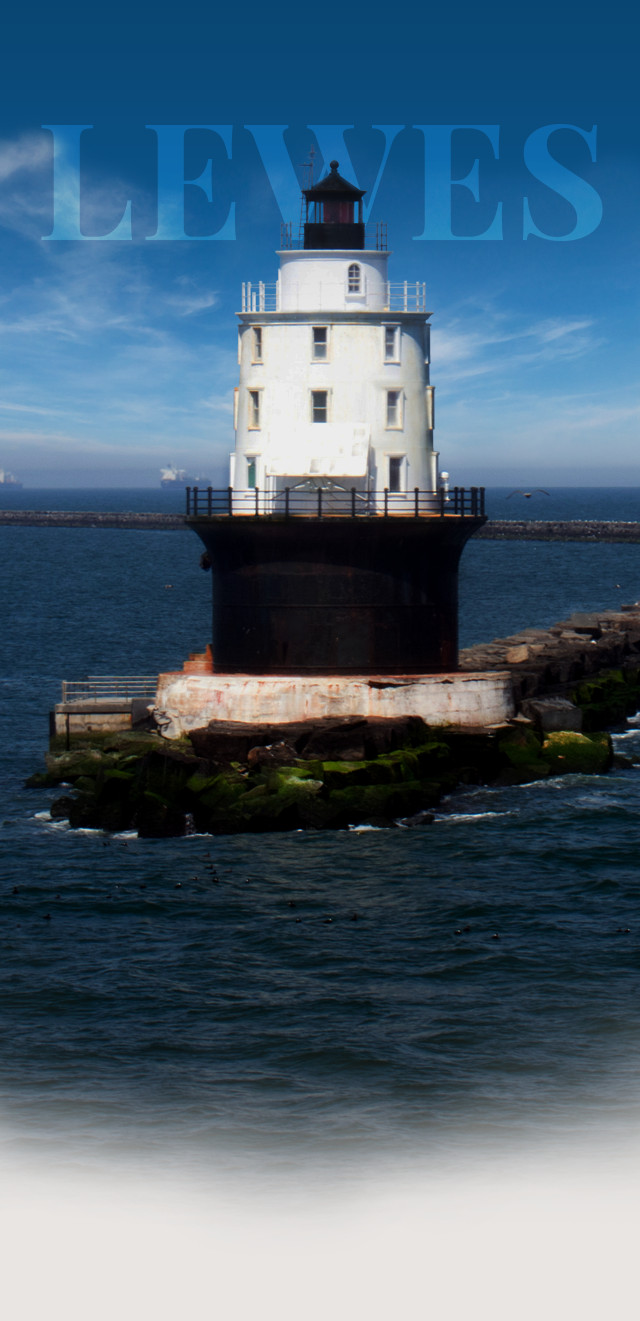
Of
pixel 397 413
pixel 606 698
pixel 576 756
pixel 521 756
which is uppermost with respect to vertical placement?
pixel 397 413

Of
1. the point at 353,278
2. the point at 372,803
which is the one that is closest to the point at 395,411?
the point at 353,278

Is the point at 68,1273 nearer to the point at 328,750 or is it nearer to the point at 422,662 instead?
the point at 328,750

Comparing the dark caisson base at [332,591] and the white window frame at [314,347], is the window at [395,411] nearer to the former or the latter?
the white window frame at [314,347]

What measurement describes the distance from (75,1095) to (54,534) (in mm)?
179986

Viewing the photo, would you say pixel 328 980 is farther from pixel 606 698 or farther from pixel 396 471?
pixel 606 698

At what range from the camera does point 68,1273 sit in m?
13.2

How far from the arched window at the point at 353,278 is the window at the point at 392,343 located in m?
1.36

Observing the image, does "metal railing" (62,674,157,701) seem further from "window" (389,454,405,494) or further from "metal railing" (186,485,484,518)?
"window" (389,454,405,494)

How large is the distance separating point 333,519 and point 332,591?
173 centimetres

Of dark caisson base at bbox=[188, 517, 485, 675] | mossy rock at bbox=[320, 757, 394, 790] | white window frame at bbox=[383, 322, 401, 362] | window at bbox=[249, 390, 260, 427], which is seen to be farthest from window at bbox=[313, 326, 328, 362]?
mossy rock at bbox=[320, 757, 394, 790]

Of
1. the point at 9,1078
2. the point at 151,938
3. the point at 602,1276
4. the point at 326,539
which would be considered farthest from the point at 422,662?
the point at 602,1276

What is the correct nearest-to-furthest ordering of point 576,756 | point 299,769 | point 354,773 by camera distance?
point 354,773, point 299,769, point 576,756

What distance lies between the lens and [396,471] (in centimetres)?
3472

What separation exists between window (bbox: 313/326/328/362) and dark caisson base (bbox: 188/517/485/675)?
4598 mm
